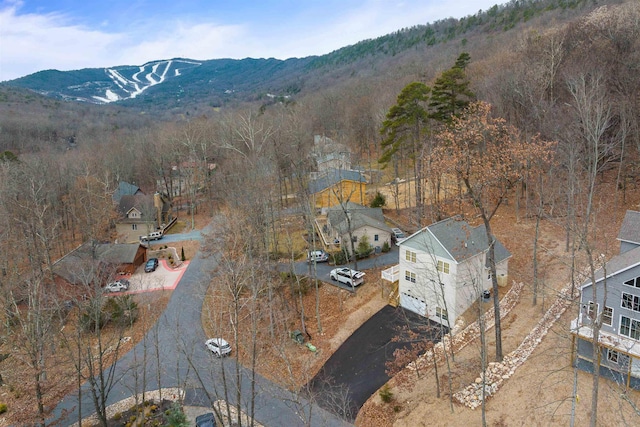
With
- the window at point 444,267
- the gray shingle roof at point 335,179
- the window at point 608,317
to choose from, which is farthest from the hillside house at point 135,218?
the window at point 608,317

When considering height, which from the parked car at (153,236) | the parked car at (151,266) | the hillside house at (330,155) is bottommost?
the parked car at (151,266)

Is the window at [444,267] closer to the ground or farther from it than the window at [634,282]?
closer to the ground

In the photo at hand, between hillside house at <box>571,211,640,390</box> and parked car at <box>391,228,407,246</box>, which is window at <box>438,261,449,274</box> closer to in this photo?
hillside house at <box>571,211,640,390</box>

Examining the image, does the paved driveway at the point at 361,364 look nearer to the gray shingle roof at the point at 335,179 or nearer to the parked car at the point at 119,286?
the parked car at the point at 119,286

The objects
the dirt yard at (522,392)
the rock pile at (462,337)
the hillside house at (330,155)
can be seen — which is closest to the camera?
the dirt yard at (522,392)

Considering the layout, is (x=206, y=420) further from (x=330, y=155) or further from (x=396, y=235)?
(x=330, y=155)

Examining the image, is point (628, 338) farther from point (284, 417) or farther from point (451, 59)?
point (451, 59)

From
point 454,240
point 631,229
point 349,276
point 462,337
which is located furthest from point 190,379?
point 631,229
